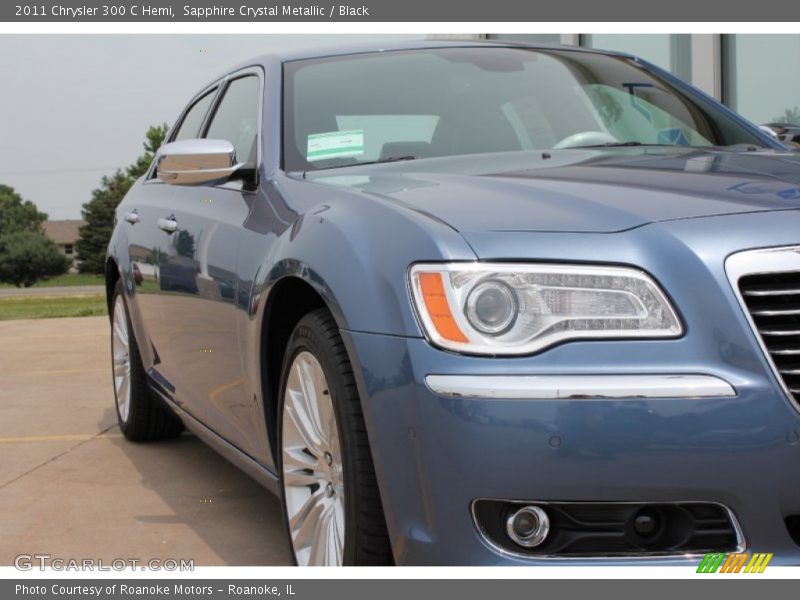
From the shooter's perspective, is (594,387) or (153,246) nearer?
(594,387)

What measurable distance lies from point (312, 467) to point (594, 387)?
1023 mm

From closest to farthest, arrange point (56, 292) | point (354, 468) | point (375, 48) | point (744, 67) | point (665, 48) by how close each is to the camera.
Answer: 1. point (354, 468)
2. point (375, 48)
3. point (744, 67)
4. point (665, 48)
5. point (56, 292)

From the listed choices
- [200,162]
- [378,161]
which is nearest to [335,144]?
[378,161]

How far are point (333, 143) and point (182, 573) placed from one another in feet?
4.80

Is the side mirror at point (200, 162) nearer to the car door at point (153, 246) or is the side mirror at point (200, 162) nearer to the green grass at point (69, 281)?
the car door at point (153, 246)

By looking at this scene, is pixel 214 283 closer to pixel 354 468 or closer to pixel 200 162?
pixel 200 162

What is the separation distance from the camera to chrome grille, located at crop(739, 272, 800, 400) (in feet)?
7.72

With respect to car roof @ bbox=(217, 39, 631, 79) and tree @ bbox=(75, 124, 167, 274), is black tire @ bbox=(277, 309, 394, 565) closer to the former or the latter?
car roof @ bbox=(217, 39, 631, 79)

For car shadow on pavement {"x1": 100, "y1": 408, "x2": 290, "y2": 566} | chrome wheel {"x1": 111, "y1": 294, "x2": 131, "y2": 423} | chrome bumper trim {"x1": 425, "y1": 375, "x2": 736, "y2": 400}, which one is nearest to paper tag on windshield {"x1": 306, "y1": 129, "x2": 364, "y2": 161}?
car shadow on pavement {"x1": 100, "y1": 408, "x2": 290, "y2": 566}

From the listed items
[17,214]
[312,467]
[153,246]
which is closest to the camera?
[312,467]

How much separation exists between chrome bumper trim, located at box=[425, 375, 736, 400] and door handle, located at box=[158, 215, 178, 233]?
2402 millimetres

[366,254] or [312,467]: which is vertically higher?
[366,254]

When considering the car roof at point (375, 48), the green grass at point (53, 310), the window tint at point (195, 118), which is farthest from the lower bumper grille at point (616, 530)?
the green grass at point (53, 310)

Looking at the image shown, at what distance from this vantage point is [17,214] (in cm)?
12256
